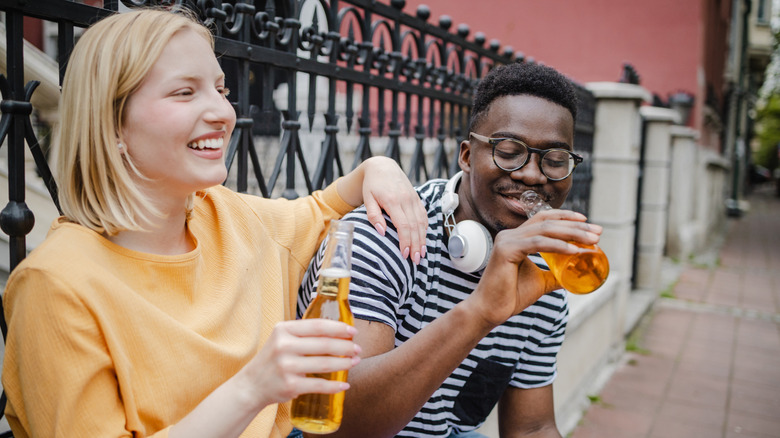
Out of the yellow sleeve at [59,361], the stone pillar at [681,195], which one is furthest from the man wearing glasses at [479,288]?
the stone pillar at [681,195]

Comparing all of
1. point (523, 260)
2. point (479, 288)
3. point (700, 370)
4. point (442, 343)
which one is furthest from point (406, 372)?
point (700, 370)

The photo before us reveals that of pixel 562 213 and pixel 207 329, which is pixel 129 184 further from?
pixel 562 213

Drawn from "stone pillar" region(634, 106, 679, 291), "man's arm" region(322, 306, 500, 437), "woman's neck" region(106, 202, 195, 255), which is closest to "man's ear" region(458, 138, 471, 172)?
"man's arm" region(322, 306, 500, 437)

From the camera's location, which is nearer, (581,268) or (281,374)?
(281,374)

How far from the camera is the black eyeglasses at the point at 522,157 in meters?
1.91

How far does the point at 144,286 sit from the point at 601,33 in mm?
10745

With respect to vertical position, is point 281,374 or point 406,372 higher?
point 281,374

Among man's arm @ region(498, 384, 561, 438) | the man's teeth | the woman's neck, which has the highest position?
the man's teeth

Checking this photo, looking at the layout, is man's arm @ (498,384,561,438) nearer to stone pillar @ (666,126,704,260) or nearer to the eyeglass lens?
the eyeglass lens

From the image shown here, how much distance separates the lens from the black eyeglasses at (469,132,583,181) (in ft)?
6.26

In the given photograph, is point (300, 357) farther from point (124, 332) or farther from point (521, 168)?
point (521, 168)

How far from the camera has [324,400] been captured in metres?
1.25

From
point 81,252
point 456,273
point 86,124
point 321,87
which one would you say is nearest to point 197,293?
point 81,252

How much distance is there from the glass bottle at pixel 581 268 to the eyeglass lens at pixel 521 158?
42cm
